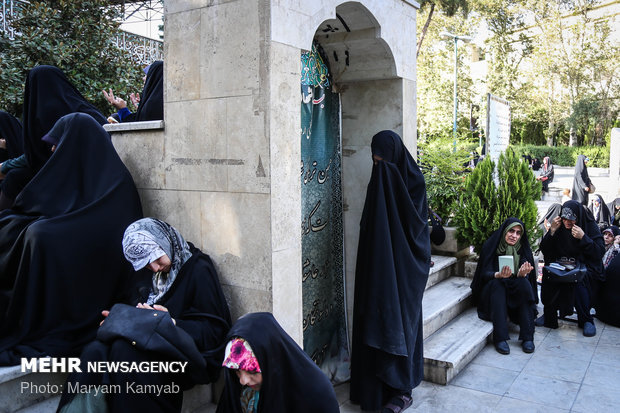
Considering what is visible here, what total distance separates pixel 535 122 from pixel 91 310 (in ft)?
118

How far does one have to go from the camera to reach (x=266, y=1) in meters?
2.83

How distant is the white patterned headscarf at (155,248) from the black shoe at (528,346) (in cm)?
354

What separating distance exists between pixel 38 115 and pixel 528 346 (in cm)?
473

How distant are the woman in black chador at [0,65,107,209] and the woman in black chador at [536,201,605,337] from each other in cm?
483

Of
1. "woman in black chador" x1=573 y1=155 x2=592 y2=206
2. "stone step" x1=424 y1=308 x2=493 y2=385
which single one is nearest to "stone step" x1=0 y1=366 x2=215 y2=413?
"stone step" x1=424 y1=308 x2=493 y2=385

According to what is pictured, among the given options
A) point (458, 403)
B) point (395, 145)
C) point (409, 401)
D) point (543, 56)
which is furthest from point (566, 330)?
point (543, 56)

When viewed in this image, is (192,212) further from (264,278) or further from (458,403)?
(458,403)

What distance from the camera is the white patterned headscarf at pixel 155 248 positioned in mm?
2799

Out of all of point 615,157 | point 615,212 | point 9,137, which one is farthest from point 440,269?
point 615,157

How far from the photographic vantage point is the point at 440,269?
610 centimetres

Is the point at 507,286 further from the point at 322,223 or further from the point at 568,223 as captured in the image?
the point at 322,223

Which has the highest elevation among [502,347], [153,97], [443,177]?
[153,97]

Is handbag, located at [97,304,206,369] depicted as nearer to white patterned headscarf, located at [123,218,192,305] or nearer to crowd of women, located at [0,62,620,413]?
crowd of women, located at [0,62,620,413]

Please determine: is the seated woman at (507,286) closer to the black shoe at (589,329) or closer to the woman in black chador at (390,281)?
the black shoe at (589,329)
